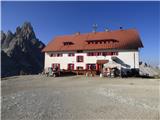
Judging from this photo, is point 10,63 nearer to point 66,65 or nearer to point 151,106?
point 66,65

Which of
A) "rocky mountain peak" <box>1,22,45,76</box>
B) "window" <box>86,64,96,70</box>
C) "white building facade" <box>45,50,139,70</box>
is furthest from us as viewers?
"rocky mountain peak" <box>1,22,45,76</box>

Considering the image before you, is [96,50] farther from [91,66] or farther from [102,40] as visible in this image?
[91,66]

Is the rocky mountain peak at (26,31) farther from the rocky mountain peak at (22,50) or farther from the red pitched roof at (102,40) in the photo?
the red pitched roof at (102,40)

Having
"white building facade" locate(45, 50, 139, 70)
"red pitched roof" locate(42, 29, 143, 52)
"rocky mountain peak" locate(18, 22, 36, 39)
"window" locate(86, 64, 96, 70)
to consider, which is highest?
"rocky mountain peak" locate(18, 22, 36, 39)

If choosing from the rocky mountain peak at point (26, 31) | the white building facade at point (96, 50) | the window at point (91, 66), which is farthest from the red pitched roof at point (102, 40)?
the rocky mountain peak at point (26, 31)

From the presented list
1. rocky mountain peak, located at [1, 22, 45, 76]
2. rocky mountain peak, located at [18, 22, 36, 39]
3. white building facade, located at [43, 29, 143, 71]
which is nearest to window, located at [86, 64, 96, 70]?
white building facade, located at [43, 29, 143, 71]

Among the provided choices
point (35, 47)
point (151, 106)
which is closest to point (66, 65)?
point (151, 106)

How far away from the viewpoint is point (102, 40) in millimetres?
36188

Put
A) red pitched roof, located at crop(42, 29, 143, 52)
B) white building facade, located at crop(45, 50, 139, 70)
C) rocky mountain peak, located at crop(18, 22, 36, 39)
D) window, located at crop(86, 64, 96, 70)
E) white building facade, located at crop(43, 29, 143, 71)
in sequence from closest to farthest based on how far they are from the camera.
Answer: white building facade, located at crop(45, 50, 139, 70), white building facade, located at crop(43, 29, 143, 71), red pitched roof, located at crop(42, 29, 143, 52), window, located at crop(86, 64, 96, 70), rocky mountain peak, located at crop(18, 22, 36, 39)

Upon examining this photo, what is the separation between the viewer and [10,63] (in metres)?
144

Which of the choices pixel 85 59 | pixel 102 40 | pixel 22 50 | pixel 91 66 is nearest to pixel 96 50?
pixel 102 40

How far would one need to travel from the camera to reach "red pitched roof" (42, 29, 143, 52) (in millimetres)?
33656

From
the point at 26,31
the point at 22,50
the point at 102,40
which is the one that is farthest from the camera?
the point at 26,31

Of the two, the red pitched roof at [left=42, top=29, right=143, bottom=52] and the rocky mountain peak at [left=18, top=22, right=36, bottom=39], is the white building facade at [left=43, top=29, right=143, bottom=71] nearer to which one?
the red pitched roof at [left=42, top=29, right=143, bottom=52]
